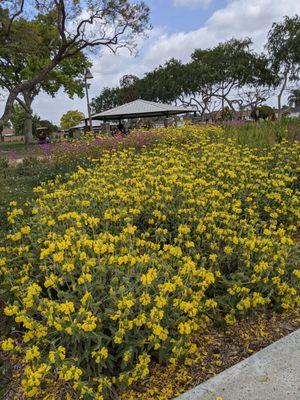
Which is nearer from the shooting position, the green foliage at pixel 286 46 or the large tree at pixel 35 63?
the large tree at pixel 35 63

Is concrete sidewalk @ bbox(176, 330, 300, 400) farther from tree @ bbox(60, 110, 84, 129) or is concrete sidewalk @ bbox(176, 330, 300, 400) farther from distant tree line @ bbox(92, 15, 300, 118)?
tree @ bbox(60, 110, 84, 129)

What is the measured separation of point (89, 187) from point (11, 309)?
1840 mm

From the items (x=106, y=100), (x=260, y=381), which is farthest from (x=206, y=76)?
(x=260, y=381)

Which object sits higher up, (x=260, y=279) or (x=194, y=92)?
(x=194, y=92)

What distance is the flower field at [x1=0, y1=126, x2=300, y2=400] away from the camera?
6.45 ft

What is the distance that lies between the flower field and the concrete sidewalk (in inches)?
9.7

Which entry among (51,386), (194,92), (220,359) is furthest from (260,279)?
(194,92)

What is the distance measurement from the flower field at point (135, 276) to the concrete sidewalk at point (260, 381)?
25 centimetres

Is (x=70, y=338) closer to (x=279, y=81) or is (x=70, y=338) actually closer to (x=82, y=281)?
(x=82, y=281)

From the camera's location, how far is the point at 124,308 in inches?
80.4

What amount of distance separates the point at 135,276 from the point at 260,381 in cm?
90

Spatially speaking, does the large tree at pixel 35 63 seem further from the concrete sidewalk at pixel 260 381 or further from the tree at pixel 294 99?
the tree at pixel 294 99

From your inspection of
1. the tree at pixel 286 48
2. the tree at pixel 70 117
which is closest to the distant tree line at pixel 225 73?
the tree at pixel 286 48

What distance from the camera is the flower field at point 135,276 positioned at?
197 centimetres
